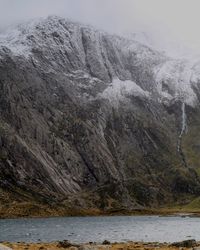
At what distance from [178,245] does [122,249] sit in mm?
10965

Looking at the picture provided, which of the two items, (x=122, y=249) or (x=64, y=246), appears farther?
(x=64, y=246)

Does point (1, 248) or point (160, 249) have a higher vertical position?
point (1, 248)

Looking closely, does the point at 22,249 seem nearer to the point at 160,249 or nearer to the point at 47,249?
the point at 47,249

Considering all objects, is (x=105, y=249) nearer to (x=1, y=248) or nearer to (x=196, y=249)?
(x=196, y=249)

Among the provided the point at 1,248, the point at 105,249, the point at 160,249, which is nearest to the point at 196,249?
the point at 160,249

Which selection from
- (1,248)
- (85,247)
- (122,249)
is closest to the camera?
(1,248)

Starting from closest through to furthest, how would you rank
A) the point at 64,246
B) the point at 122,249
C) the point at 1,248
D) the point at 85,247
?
the point at 1,248 < the point at 85,247 < the point at 122,249 < the point at 64,246

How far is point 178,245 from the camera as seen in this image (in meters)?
79.6

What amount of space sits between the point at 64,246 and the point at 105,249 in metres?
8.09

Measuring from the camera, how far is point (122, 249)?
237ft

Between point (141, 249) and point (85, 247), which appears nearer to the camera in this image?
point (85, 247)

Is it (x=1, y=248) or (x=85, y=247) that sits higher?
(x=1, y=248)

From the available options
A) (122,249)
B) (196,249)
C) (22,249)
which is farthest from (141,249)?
(22,249)


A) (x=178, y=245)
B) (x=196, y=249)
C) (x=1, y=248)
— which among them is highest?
(x=1, y=248)
